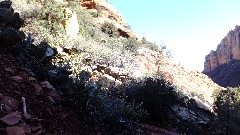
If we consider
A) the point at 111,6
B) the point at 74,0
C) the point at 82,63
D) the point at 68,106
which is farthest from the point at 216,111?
the point at 111,6

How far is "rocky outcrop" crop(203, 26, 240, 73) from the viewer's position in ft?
218

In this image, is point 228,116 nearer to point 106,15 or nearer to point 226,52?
point 106,15

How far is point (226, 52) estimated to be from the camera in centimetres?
Result: 6844

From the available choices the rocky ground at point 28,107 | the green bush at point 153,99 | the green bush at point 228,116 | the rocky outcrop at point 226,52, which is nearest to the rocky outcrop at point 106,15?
the green bush at point 228,116

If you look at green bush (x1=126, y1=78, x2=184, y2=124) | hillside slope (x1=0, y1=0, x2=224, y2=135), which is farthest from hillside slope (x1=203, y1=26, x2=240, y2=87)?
green bush (x1=126, y1=78, x2=184, y2=124)

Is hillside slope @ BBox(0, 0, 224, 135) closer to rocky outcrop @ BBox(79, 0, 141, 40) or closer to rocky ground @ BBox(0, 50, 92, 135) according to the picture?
rocky ground @ BBox(0, 50, 92, 135)

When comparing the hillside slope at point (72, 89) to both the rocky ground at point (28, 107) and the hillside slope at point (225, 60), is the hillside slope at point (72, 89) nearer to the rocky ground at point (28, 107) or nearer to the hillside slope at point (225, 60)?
the rocky ground at point (28, 107)

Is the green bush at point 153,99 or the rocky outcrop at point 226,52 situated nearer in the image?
the green bush at point 153,99

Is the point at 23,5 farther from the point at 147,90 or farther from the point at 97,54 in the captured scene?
the point at 147,90

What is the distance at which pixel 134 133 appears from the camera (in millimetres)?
6512

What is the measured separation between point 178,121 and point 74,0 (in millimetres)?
16631

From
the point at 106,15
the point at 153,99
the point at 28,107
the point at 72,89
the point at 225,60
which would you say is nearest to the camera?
the point at 28,107

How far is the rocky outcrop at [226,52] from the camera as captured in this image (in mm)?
66312

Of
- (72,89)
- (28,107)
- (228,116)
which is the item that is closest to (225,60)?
(228,116)
